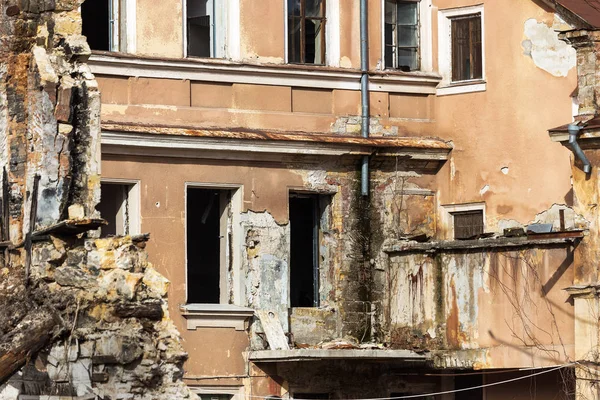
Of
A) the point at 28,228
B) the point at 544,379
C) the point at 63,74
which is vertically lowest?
the point at 544,379

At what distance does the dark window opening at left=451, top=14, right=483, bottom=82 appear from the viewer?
27734mm

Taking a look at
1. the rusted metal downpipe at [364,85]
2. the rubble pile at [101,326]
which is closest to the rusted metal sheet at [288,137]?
the rusted metal downpipe at [364,85]

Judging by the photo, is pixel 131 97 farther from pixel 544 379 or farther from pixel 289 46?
pixel 544 379

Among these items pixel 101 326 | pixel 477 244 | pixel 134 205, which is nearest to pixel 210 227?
pixel 134 205

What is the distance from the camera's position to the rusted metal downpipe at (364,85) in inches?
1080

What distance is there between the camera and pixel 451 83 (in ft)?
91.5

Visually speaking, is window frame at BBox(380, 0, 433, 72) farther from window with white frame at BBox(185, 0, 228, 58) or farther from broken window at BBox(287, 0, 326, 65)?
window with white frame at BBox(185, 0, 228, 58)

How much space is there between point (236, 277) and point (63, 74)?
27.5ft

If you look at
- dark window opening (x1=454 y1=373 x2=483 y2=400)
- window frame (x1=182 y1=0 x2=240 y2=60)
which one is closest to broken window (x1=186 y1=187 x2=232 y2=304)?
window frame (x1=182 y1=0 x2=240 y2=60)

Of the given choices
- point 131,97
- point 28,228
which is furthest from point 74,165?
point 131,97

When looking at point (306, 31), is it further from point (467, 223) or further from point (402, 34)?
point (467, 223)

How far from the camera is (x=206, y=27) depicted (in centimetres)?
2681

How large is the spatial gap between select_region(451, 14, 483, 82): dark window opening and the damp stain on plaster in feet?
2.67

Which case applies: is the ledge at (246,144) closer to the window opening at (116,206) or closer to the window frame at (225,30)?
the window opening at (116,206)
